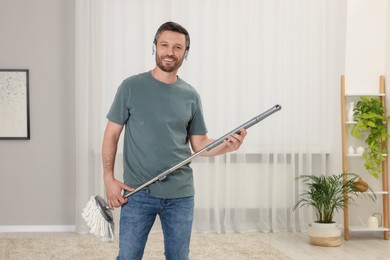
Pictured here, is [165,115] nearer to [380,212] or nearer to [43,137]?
[43,137]

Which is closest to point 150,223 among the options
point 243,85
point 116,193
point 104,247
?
point 116,193

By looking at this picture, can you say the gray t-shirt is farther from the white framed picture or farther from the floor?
the white framed picture

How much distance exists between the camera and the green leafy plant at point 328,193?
16.1 feet

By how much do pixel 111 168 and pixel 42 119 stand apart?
10.2 feet

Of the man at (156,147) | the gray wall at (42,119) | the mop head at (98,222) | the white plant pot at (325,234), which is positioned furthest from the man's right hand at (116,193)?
the gray wall at (42,119)

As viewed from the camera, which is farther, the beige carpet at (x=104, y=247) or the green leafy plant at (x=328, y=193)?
the green leafy plant at (x=328, y=193)

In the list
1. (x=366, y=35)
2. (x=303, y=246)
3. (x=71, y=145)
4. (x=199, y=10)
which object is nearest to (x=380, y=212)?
(x=303, y=246)

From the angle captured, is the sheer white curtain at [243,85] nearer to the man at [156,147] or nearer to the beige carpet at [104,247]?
the beige carpet at [104,247]

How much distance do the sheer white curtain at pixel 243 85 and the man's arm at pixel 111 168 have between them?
2.90m

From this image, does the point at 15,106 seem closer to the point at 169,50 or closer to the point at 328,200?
the point at 328,200

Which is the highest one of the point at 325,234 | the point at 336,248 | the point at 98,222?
the point at 98,222

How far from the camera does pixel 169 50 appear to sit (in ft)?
7.41

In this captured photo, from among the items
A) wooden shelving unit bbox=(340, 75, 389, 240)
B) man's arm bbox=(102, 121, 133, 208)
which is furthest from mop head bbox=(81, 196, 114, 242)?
wooden shelving unit bbox=(340, 75, 389, 240)

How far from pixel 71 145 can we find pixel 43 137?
233 mm
